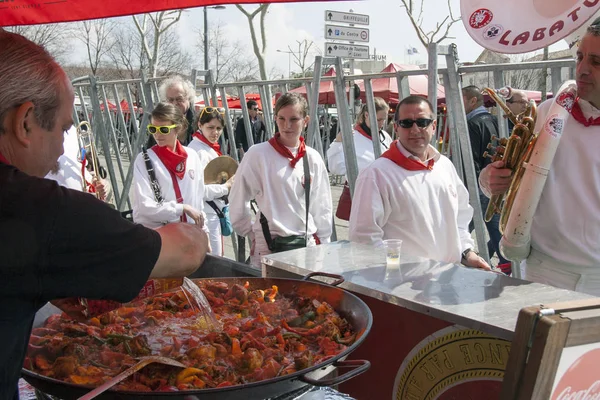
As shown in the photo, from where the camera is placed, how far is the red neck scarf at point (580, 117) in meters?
2.71

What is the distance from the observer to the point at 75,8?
269 centimetres

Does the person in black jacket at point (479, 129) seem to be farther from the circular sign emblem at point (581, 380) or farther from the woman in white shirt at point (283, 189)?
the circular sign emblem at point (581, 380)

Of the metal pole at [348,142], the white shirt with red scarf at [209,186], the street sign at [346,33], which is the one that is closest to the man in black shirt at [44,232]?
the metal pole at [348,142]

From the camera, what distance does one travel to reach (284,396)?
1.80 meters

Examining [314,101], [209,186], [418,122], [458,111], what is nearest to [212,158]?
[209,186]

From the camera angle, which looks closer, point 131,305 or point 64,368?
point 64,368

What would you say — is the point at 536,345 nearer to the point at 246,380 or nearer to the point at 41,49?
the point at 246,380

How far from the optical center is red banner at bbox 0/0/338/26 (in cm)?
246

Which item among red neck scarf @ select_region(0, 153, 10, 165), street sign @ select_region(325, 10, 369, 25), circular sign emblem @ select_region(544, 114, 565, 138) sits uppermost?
street sign @ select_region(325, 10, 369, 25)

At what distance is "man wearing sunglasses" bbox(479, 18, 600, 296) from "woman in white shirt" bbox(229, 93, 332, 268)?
194 cm

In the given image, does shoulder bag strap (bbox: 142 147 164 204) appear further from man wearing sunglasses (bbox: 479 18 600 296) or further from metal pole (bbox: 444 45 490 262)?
man wearing sunglasses (bbox: 479 18 600 296)

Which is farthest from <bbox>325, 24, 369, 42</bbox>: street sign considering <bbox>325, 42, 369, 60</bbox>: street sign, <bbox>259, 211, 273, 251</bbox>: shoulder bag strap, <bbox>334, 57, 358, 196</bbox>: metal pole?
<bbox>259, 211, 273, 251</bbox>: shoulder bag strap

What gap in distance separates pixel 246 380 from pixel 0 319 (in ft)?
2.64

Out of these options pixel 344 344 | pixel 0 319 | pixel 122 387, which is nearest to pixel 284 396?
pixel 344 344
